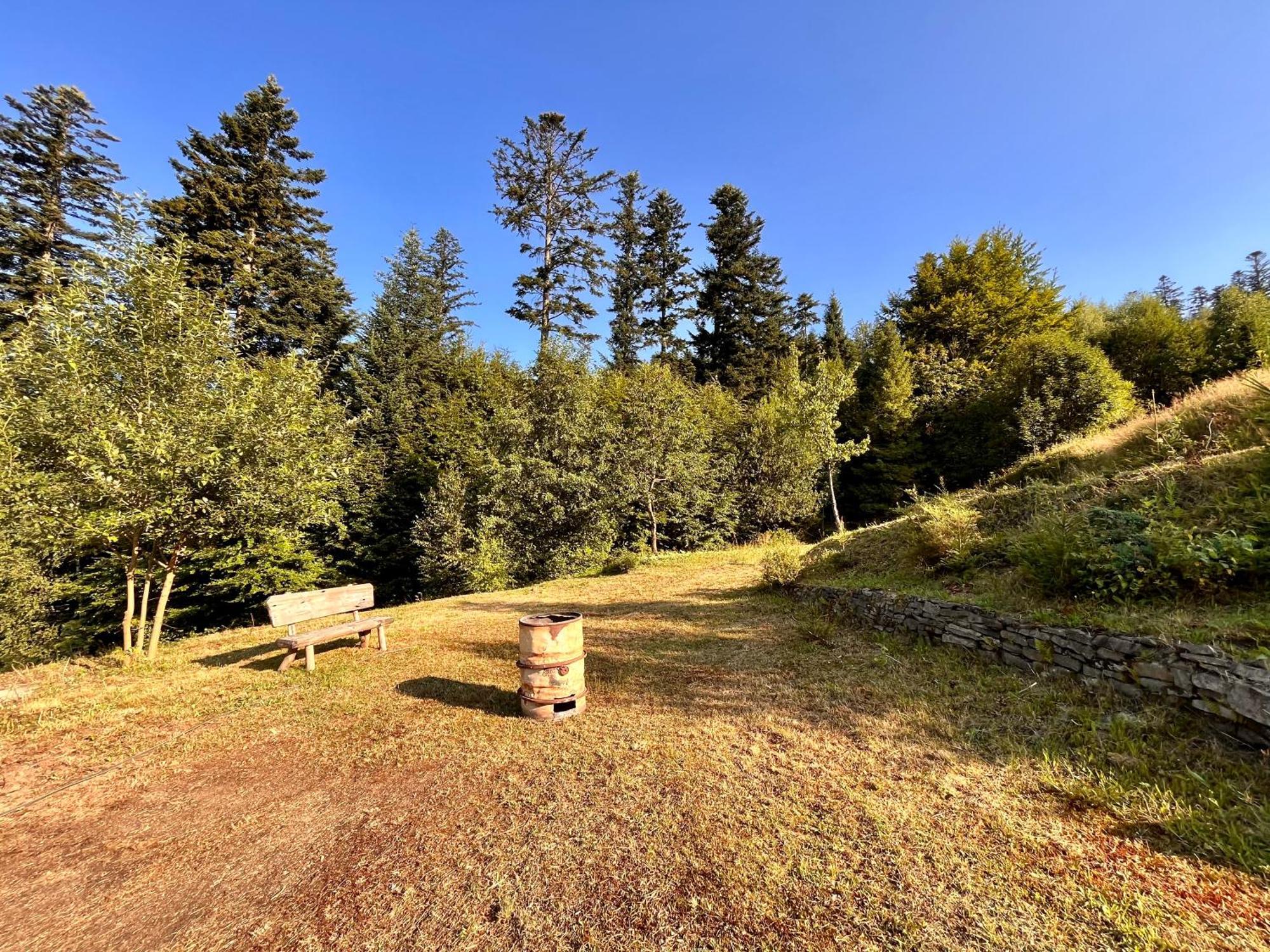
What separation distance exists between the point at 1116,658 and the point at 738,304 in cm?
2489

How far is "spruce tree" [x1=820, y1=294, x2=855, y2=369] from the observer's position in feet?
89.2

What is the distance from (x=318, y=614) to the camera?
6.04m

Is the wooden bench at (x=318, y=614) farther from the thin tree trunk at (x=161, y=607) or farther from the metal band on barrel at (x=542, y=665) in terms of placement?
the metal band on barrel at (x=542, y=665)

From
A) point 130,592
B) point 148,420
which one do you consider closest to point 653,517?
point 130,592

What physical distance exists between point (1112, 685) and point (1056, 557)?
1.49 m

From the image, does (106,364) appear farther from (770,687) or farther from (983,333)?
(983,333)

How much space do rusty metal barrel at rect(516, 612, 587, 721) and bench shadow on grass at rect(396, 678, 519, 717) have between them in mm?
373

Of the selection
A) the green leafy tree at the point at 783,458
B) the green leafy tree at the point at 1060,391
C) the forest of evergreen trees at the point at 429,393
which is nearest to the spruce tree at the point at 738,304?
the forest of evergreen trees at the point at 429,393

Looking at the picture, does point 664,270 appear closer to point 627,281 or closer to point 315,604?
point 627,281

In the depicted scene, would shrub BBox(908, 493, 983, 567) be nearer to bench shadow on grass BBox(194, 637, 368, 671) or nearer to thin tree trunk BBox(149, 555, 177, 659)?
bench shadow on grass BBox(194, 637, 368, 671)

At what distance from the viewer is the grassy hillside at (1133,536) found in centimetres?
371

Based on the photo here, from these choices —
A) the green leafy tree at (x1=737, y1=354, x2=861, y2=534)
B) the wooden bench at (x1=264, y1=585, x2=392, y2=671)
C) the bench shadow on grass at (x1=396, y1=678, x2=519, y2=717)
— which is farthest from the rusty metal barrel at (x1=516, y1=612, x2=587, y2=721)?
the green leafy tree at (x1=737, y1=354, x2=861, y2=534)

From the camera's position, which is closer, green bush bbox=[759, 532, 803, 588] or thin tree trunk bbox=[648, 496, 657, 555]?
green bush bbox=[759, 532, 803, 588]

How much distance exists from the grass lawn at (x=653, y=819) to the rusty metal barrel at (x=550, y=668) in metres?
0.18
